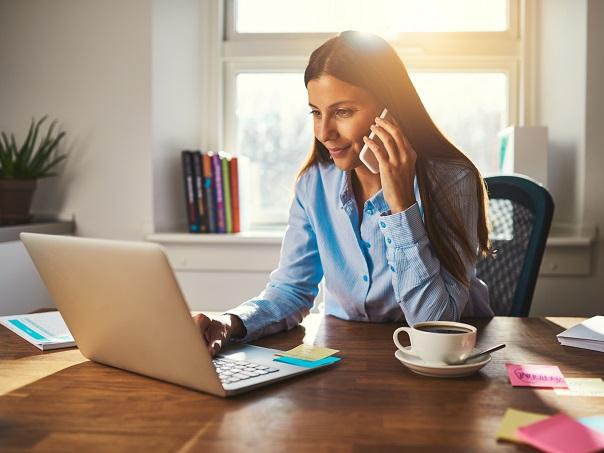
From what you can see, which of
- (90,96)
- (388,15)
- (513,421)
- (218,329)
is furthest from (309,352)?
(388,15)

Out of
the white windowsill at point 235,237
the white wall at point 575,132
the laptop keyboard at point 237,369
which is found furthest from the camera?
the white windowsill at point 235,237

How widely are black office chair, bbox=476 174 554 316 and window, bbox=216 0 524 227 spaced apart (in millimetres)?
910

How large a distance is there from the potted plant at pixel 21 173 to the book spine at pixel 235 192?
2.21 ft

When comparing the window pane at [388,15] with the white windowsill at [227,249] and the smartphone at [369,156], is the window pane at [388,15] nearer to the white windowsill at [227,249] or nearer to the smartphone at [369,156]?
the white windowsill at [227,249]

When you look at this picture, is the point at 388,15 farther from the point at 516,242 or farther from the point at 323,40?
the point at 516,242

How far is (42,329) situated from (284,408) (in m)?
0.66

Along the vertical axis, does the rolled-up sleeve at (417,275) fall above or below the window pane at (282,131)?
below

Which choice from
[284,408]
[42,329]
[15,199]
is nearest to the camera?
[284,408]

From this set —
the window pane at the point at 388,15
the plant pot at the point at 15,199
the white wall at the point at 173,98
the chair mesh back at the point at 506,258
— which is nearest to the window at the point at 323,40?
the window pane at the point at 388,15

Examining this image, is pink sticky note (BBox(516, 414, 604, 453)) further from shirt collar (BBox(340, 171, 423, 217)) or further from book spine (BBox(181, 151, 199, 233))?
book spine (BBox(181, 151, 199, 233))

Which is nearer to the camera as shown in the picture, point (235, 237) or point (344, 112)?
point (344, 112)

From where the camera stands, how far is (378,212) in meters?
1.56

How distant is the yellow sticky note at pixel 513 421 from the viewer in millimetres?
751

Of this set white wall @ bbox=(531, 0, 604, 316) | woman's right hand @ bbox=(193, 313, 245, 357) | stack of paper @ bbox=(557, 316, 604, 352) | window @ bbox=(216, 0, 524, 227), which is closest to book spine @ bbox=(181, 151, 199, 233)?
window @ bbox=(216, 0, 524, 227)
